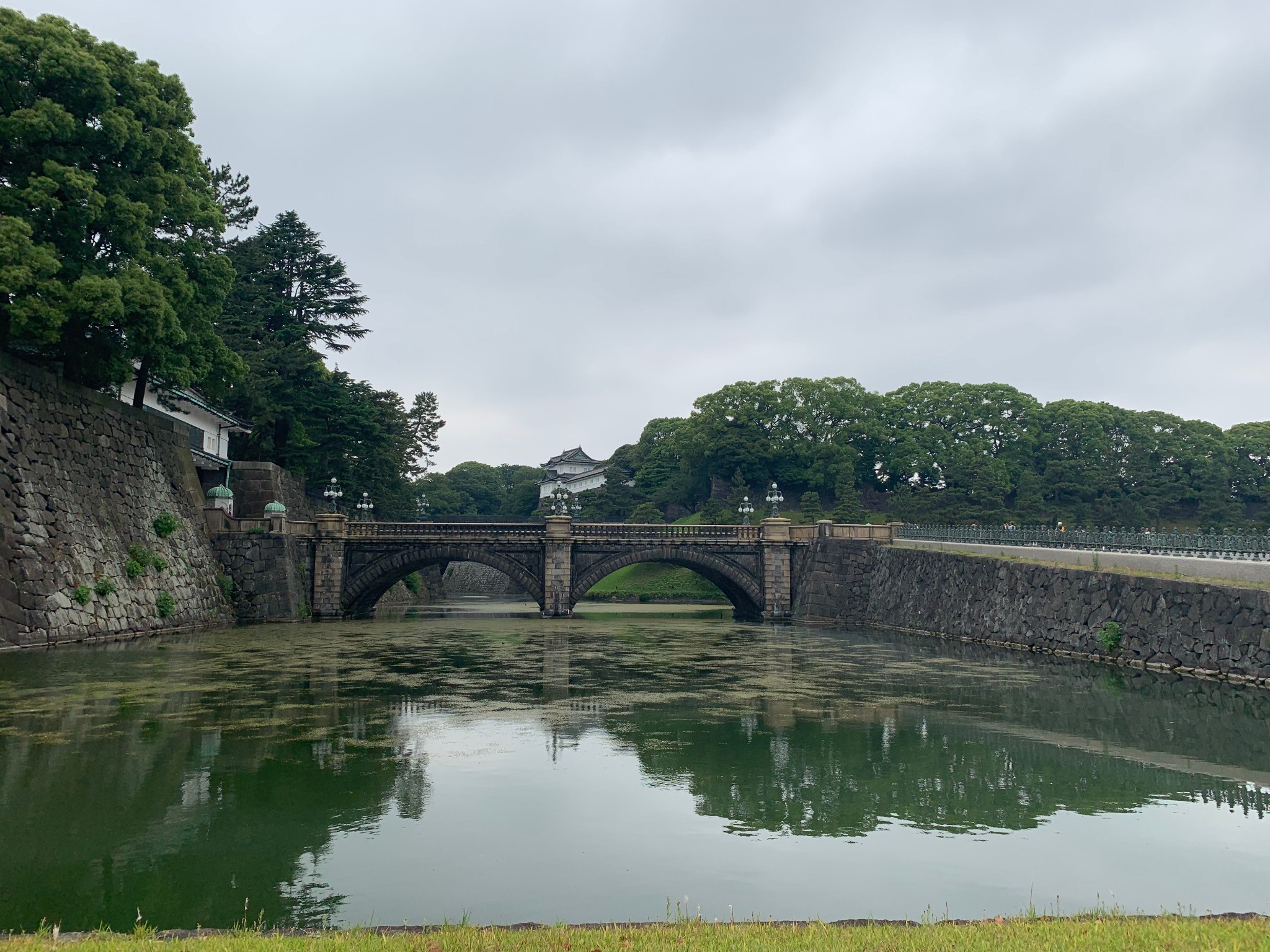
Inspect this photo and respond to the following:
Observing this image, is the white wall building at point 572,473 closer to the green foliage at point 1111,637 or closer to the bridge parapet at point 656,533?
the bridge parapet at point 656,533

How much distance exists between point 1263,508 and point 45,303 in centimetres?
10626

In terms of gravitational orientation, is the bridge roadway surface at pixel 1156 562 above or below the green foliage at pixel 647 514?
below

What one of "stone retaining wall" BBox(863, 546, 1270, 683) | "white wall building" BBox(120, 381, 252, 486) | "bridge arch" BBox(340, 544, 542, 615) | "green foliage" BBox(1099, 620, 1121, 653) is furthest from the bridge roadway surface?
"white wall building" BBox(120, 381, 252, 486)

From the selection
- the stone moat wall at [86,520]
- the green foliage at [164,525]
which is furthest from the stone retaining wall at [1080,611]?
the green foliage at [164,525]

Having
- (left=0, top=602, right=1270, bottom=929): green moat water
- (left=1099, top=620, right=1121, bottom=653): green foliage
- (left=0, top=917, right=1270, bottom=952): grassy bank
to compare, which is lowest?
(left=0, top=602, right=1270, bottom=929): green moat water

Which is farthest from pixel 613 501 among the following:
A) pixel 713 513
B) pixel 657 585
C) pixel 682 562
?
pixel 682 562

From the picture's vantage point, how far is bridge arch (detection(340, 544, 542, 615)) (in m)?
53.8

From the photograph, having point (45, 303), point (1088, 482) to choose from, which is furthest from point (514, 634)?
point (1088, 482)

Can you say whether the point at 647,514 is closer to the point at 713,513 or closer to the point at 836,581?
the point at 713,513

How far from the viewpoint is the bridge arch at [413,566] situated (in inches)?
2120

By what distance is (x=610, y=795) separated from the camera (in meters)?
13.9

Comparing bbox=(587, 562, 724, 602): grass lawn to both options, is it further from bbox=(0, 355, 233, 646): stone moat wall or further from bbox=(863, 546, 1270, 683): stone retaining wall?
bbox=(0, 355, 233, 646): stone moat wall

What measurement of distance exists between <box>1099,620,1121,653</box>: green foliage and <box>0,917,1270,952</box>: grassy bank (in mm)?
24131

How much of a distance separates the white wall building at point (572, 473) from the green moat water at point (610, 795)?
4416 inches
